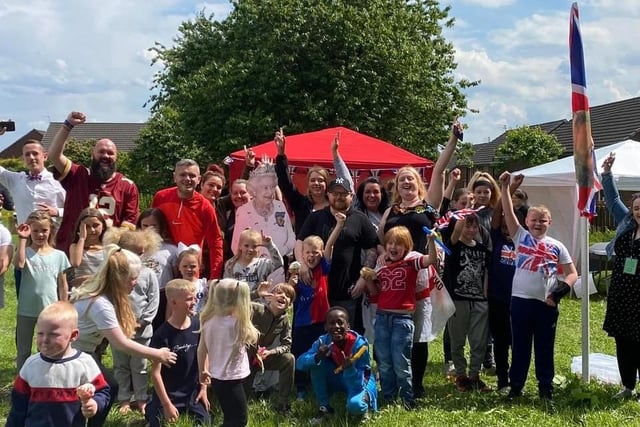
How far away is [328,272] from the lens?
520 cm

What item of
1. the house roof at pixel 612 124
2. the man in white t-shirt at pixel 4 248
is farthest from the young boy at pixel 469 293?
the house roof at pixel 612 124

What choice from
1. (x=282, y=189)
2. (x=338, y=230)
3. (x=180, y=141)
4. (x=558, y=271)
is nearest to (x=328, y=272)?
(x=338, y=230)

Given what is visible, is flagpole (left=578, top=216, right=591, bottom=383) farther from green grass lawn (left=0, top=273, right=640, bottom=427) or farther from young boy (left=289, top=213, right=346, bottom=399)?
young boy (left=289, top=213, right=346, bottom=399)

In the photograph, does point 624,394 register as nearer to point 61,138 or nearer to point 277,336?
point 277,336

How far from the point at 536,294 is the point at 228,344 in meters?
2.60

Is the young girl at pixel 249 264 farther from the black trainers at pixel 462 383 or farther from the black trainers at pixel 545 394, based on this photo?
the black trainers at pixel 545 394

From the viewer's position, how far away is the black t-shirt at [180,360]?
452cm

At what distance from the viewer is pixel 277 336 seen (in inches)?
195

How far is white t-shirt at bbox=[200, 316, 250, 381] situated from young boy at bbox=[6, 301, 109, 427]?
941mm

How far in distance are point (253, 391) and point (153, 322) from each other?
3.50 ft

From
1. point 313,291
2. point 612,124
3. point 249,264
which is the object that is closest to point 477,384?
point 313,291

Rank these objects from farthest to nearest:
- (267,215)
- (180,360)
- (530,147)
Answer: (530,147) → (267,215) → (180,360)

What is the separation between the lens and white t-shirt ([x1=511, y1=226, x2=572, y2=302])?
5.04 m

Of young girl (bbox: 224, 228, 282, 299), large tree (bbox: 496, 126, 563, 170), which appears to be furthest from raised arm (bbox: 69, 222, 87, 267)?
large tree (bbox: 496, 126, 563, 170)
